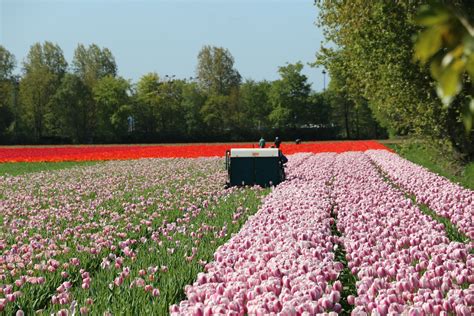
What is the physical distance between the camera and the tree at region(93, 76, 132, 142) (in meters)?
79.3

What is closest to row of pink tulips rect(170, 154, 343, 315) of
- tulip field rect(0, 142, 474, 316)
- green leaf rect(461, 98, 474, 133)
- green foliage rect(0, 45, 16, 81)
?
tulip field rect(0, 142, 474, 316)

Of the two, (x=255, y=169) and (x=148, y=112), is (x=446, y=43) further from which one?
(x=148, y=112)

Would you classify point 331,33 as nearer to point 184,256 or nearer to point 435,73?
point 184,256

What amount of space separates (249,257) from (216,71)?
87374mm

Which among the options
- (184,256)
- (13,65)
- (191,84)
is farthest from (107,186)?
(13,65)

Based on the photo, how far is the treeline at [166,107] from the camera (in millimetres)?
77062

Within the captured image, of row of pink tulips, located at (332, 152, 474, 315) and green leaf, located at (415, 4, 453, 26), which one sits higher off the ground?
green leaf, located at (415, 4, 453, 26)

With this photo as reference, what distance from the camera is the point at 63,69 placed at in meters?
94.4

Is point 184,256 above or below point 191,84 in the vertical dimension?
below

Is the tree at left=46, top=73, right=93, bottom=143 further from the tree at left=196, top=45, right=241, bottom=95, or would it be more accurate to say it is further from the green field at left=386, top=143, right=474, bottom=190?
the green field at left=386, top=143, right=474, bottom=190

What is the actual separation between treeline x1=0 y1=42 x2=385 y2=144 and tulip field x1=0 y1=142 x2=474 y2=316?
64.3 meters

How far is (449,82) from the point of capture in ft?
4.30

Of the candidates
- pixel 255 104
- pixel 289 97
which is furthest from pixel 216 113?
pixel 289 97

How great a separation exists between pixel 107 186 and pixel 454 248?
42.6 feet
